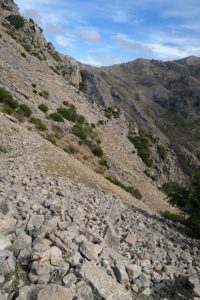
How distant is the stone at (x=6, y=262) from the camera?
981 centimetres

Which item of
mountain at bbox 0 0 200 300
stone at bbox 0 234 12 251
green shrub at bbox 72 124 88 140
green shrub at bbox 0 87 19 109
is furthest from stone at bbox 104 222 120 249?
green shrub at bbox 72 124 88 140

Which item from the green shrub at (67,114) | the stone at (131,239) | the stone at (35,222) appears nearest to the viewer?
the stone at (35,222)

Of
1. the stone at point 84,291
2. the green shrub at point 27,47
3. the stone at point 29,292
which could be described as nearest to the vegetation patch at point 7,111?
the stone at point 84,291

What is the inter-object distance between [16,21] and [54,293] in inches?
2403

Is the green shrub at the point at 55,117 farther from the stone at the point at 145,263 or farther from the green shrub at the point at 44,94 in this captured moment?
the stone at the point at 145,263

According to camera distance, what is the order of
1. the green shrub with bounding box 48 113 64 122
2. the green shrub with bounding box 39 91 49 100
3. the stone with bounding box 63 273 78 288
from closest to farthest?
1. the stone with bounding box 63 273 78 288
2. the green shrub with bounding box 48 113 64 122
3. the green shrub with bounding box 39 91 49 100

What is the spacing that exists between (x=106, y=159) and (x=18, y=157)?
16757 mm

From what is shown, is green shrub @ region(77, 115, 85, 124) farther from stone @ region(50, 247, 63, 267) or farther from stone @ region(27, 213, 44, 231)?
stone @ region(50, 247, 63, 267)

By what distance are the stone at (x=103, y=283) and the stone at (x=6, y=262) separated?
170 centimetres

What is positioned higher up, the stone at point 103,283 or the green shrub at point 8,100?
the stone at point 103,283

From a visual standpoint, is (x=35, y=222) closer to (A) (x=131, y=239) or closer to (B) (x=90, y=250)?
(B) (x=90, y=250)

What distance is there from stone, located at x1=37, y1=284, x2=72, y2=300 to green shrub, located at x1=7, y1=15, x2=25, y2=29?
59466 millimetres

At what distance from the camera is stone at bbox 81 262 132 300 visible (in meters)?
10.2

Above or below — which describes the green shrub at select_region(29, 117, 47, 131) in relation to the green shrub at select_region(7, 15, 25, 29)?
below
